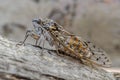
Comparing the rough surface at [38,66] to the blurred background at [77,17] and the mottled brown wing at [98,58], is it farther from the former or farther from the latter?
the blurred background at [77,17]

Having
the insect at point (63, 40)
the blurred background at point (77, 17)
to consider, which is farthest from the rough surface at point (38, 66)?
the blurred background at point (77, 17)

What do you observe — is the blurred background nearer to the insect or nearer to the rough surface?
the insect

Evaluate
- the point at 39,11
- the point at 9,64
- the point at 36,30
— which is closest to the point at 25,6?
the point at 39,11

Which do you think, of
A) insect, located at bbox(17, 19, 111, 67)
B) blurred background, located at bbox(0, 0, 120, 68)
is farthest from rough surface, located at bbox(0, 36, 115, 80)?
blurred background, located at bbox(0, 0, 120, 68)

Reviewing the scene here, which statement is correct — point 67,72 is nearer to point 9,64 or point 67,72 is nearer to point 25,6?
point 9,64

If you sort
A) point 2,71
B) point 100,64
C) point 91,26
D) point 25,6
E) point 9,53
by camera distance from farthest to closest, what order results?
point 25,6, point 91,26, point 100,64, point 9,53, point 2,71

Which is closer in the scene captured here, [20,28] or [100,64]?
[100,64]
